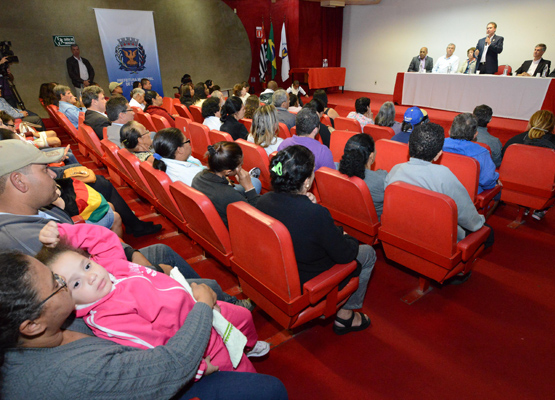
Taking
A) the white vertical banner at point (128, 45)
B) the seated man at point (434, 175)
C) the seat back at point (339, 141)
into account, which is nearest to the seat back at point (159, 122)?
the seat back at point (339, 141)

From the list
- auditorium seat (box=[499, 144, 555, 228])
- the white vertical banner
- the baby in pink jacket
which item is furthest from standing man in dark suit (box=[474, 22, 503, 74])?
the white vertical banner

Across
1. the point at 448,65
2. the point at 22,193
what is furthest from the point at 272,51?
the point at 22,193

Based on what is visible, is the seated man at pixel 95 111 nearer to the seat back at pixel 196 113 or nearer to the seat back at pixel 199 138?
the seat back at pixel 199 138

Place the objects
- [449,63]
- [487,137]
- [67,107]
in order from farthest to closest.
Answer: [449,63] → [67,107] → [487,137]

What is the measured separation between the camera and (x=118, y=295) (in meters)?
0.94

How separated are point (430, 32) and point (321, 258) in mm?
9648

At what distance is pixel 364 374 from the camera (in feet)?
4.73

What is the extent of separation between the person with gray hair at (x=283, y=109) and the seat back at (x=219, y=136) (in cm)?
118

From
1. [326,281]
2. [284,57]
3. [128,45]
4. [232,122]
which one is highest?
[128,45]

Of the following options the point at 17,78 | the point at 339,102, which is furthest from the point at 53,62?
the point at 339,102

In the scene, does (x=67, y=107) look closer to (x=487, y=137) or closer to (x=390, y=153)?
(x=390, y=153)

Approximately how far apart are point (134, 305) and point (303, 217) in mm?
754

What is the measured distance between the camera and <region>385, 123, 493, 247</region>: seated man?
65.3 inches

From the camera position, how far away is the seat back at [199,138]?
11.2ft
